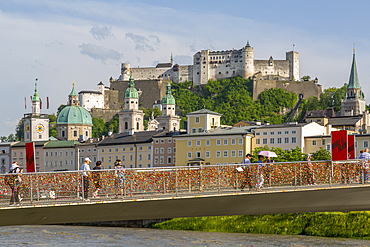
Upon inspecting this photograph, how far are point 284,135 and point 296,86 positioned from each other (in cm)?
8629

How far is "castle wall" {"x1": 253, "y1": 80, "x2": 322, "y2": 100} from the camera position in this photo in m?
166

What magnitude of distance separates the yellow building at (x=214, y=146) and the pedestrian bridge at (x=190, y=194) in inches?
2251

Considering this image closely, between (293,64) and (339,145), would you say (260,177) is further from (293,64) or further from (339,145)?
(293,64)

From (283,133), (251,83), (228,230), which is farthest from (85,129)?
(228,230)

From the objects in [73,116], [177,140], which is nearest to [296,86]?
[73,116]

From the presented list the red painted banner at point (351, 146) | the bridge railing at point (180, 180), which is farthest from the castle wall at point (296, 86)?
the bridge railing at point (180, 180)

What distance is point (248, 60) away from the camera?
170 meters

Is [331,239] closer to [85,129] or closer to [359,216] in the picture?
[359,216]

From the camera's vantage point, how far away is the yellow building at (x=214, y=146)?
83.0 m

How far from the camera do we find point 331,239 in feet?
110

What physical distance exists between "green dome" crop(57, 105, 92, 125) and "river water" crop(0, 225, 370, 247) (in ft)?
359

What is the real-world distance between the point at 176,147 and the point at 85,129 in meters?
62.0

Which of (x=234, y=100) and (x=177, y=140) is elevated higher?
(x=234, y=100)

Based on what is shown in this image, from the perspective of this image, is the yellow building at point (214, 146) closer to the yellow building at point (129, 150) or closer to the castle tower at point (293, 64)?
the yellow building at point (129, 150)
